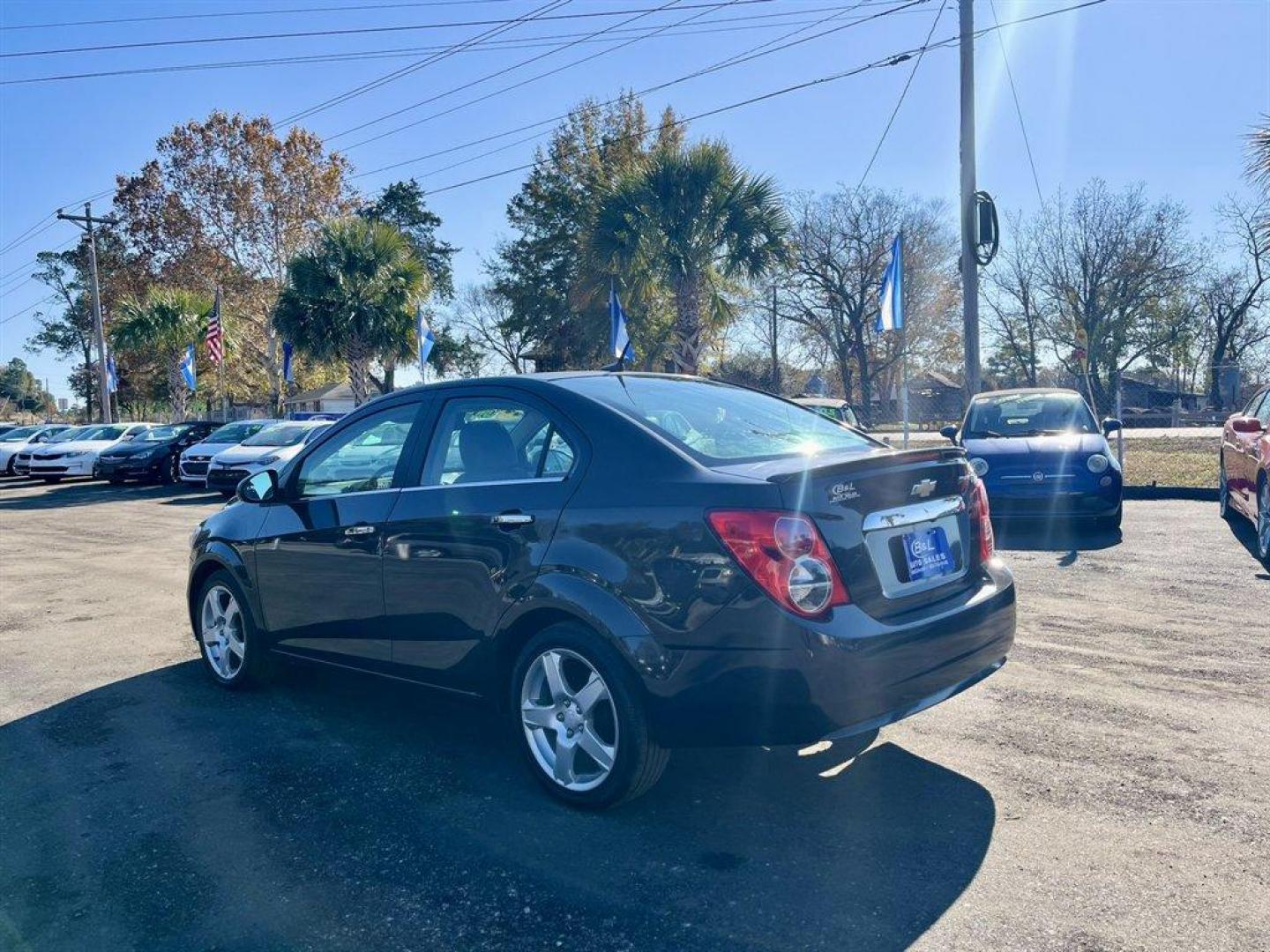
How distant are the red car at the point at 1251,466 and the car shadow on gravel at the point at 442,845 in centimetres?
550

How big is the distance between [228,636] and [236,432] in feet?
53.9

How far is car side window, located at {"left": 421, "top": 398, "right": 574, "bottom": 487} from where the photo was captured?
A: 3.73 metres

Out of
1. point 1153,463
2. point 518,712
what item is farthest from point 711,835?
point 1153,463

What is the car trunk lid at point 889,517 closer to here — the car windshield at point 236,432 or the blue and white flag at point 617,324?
the blue and white flag at point 617,324

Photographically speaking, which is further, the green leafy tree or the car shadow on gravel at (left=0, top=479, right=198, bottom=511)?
the green leafy tree

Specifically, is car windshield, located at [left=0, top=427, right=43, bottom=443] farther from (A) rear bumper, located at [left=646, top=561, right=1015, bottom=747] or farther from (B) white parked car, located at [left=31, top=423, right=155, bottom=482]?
(A) rear bumper, located at [left=646, top=561, right=1015, bottom=747]

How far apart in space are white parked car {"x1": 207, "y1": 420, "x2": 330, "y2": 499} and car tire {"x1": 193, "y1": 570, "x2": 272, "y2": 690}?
37.1 ft

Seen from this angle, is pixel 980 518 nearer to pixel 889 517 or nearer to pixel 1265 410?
pixel 889 517

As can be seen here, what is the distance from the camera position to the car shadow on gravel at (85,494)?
59.6 feet

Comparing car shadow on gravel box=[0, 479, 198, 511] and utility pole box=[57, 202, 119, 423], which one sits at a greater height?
utility pole box=[57, 202, 119, 423]

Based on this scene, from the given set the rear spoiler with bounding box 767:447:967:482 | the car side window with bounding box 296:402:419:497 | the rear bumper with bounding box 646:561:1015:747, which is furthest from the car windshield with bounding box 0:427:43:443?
the rear spoiler with bounding box 767:447:967:482

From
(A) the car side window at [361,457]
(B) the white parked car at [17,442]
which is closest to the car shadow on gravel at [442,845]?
(A) the car side window at [361,457]

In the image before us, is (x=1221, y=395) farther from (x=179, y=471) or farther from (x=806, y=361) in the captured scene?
(x=179, y=471)

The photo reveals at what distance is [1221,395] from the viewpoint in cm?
4259
